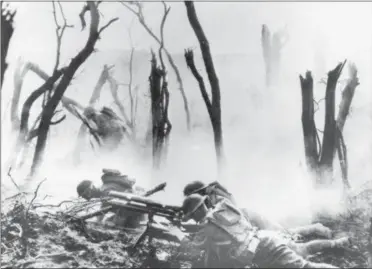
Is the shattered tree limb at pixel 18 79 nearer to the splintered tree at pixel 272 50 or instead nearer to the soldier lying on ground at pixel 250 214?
the soldier lying on ground at pixel 250 214

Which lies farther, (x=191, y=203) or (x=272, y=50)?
(x=272, y=50)

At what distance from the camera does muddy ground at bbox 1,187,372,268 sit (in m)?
5.94

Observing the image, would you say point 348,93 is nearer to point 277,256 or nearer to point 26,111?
point 277,256

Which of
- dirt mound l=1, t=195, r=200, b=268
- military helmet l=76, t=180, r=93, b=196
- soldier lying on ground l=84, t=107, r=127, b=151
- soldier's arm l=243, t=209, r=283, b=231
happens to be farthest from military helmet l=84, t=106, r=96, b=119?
soldier's arm l=243, t=209, r=283, b=231

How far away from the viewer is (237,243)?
577 cm

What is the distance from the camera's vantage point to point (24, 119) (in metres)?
11.8

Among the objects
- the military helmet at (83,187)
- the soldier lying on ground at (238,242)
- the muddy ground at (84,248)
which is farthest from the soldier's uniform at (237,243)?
the military helmet at (83,187)

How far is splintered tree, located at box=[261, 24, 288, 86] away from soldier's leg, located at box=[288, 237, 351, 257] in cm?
1829

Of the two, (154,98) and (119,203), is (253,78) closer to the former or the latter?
(154,98)

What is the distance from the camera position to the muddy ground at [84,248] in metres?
5.94

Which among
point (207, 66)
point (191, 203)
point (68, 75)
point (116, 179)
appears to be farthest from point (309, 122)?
point (68, 75)

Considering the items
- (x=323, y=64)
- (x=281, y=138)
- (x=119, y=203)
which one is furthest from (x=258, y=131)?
(x=119, y=203)

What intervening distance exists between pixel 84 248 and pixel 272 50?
2093 cm

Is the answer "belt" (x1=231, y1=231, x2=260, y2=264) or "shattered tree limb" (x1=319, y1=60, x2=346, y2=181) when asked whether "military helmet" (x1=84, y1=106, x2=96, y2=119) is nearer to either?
A: "shattered tree limb" (x1=319, y1=60, x2=346, y2=181)
